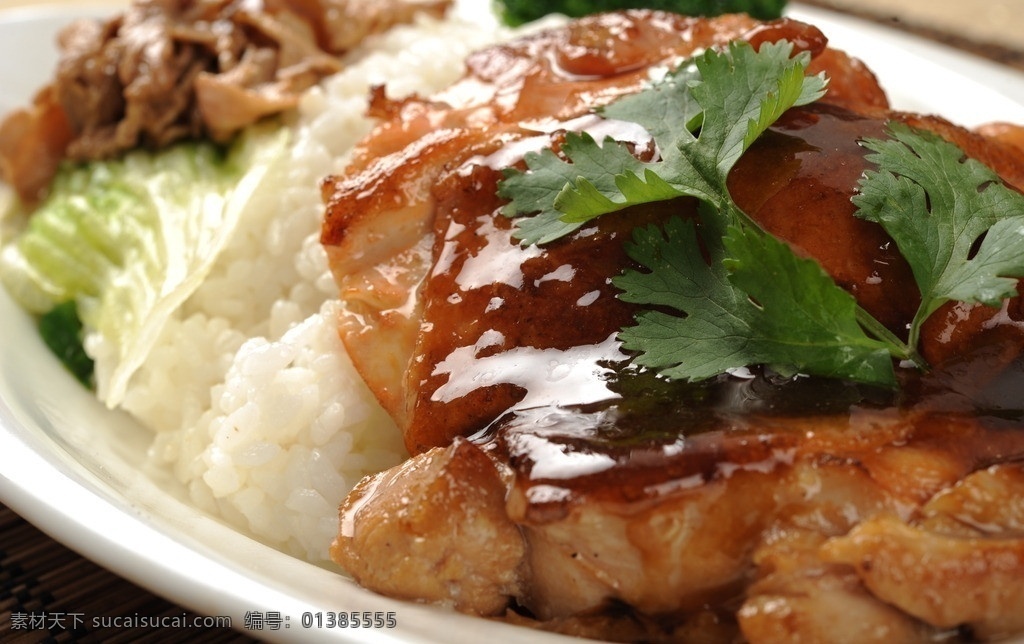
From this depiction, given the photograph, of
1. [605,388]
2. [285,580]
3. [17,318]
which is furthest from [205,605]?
[17,318]

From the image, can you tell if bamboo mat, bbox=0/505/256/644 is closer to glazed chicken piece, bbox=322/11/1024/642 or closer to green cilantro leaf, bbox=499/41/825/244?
glazed chicken piece, bbox=322/11/1024/642

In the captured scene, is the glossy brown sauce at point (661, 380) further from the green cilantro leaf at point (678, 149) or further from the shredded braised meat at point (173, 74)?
the shredded braised meat at point (173, 74)

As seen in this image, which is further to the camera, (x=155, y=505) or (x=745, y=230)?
(x=155, y=505)

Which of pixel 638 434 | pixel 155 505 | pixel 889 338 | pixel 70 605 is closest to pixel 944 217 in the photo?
pixel 889 338

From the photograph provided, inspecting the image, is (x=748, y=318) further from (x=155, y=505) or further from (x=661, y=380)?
(x=155, y=505)

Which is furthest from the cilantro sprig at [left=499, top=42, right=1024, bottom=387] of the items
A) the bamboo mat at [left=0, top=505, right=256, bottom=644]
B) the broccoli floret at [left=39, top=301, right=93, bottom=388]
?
the broccoli floret at [left=39, top=301, right=93, bottom=388]

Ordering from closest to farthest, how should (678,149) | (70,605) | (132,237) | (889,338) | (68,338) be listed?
1. (889,338)
2. (678,149)
3. (70,605)
4. (68,338)
5. (132,237)
